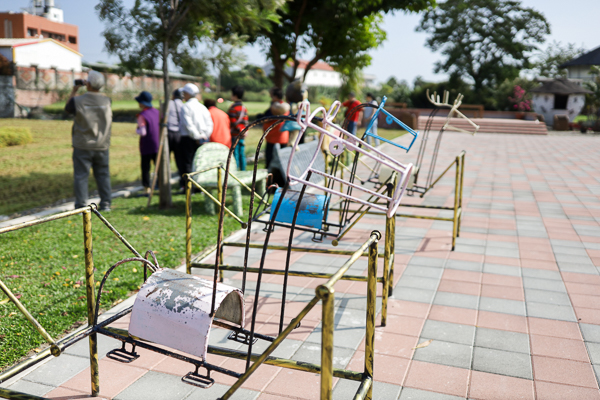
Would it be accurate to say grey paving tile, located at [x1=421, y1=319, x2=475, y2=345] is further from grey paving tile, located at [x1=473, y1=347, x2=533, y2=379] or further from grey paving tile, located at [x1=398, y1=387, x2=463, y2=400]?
grey paving tile, located at [x1=398, y1=387, x2=463, y2=400]

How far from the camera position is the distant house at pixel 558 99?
32688 millimetres

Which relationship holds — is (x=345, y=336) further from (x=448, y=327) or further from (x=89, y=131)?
(x=89, y=131)

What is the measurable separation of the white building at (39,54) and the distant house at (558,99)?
107ft

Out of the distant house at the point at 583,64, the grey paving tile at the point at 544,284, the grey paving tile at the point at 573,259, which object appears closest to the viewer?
the grey paving tile at the point at 544,284

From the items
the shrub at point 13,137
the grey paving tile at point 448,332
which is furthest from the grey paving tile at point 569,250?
the shrub at point 13,137

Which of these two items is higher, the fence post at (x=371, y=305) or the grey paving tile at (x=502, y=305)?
the fence post at (x=371, y=305)

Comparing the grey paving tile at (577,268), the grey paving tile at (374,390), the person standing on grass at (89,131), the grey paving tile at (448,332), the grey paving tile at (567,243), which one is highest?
the person standing on grass at (89,131)

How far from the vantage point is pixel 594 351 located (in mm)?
3314

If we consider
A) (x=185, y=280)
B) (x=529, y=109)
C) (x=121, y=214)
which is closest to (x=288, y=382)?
(x=185, y=280)

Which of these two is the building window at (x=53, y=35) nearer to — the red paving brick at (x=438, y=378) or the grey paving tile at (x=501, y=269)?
the grey paving tile at (x=501, y=269)

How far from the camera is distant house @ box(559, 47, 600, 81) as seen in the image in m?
45.2

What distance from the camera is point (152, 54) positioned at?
24.6ft

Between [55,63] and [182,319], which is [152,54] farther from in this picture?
[55,63]

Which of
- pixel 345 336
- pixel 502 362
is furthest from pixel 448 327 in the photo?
pixel 345 336
